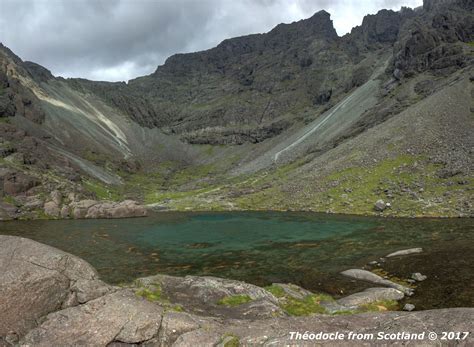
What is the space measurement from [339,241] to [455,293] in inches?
1010

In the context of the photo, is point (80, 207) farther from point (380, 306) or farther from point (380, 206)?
point (380, 306)

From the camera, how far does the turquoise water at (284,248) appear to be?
109 ft

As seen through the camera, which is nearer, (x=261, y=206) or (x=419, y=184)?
(x=419, y=184)

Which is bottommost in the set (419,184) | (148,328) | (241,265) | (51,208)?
(419,184)

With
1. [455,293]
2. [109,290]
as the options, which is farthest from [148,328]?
[455,293]

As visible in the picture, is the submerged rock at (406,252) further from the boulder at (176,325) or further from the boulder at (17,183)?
the boulder at (17,183)

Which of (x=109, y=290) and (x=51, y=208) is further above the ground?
(x=51, y=208)

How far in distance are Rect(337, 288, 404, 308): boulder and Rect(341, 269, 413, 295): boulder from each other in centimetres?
104

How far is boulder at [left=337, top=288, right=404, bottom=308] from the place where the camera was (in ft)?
85.0

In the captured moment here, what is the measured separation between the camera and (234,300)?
23.7m

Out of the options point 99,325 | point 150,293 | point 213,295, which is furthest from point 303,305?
point 99,325

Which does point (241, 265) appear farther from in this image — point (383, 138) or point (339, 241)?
point (383, 138)

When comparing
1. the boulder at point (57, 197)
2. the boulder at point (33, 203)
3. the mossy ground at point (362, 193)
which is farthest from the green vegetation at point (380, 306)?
the boulder at point (33, 203)

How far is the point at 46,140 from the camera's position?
198m
